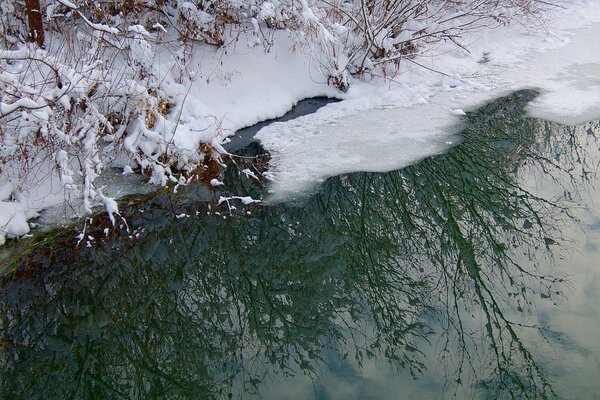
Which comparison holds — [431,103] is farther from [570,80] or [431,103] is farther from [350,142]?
[570,80]

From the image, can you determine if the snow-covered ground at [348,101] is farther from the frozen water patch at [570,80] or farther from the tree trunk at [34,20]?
the tree trunk at [34,20]

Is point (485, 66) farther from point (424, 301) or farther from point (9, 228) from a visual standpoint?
point (9, 228)

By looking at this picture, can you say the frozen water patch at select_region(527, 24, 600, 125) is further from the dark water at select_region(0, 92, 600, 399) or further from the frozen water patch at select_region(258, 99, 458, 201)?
the frozen water patch at select_region(258, 99, 458, 201)

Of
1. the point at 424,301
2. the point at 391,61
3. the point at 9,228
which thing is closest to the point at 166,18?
the point at 391,61

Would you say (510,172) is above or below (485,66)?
below

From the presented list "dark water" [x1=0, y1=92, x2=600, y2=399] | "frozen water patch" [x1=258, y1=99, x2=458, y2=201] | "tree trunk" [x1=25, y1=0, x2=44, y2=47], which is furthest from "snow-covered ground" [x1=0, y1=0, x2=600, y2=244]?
"tree trunk" [x1=25, y1=0, x2=44, y2=47]

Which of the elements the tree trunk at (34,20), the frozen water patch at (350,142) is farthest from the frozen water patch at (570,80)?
the tree trunk at (34,20)
